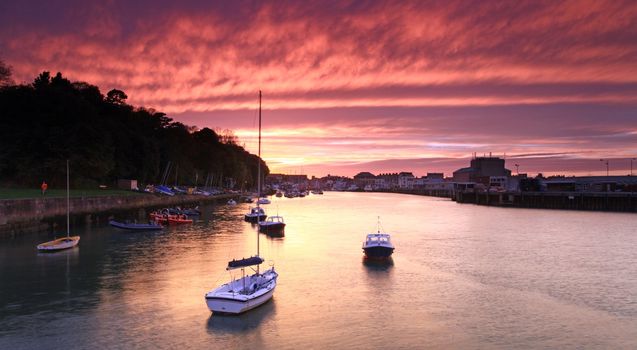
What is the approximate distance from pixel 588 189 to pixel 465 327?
167 m

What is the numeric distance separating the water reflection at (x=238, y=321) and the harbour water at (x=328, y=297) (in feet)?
0.30

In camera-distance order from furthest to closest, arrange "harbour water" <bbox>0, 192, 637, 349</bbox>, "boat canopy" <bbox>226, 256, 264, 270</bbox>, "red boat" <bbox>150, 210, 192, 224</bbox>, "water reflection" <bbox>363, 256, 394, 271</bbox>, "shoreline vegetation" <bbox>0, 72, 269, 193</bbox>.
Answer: "shoreline vegetation" <bbox>0, 72, 269, 193</bbox>, "red boat" <bbox>150, 210, 192, 224</bbox>, "water reflection" <bbox>363, 256, 394, 271</bbox>, "boat canopy" <bbox>226, 256, 264, 270</bbox>, "harbour water" <bbox>0, 192, 637, 349</bbox>

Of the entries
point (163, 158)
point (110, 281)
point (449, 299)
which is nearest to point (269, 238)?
point (110, 281)

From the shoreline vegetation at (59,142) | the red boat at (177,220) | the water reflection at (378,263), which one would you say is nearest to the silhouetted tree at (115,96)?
the shoreline vegetation at (59,142)

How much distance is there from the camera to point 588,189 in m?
168

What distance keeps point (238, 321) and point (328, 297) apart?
722 cm

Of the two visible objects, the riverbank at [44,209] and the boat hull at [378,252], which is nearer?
the boat hull at [378,252]

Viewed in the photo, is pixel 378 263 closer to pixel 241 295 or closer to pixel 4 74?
pixel 241 295

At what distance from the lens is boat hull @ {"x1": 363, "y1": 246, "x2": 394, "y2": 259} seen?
4319 cm

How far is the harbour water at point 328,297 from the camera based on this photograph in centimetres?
2227

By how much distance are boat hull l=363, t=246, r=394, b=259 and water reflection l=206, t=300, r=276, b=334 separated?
18189mm

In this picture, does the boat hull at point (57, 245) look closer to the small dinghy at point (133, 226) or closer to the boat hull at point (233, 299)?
the small dinghy at point (133, 226)

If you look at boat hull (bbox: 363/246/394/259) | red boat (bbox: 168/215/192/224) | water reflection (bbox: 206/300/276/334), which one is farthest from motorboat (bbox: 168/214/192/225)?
water reflection (bbox: 206/300/276/334)

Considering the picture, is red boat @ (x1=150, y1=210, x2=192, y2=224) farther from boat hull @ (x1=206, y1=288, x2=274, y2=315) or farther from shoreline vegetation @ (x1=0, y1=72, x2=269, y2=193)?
boat hull @ (x1=206, y1=288, x2=274, y2=315)
